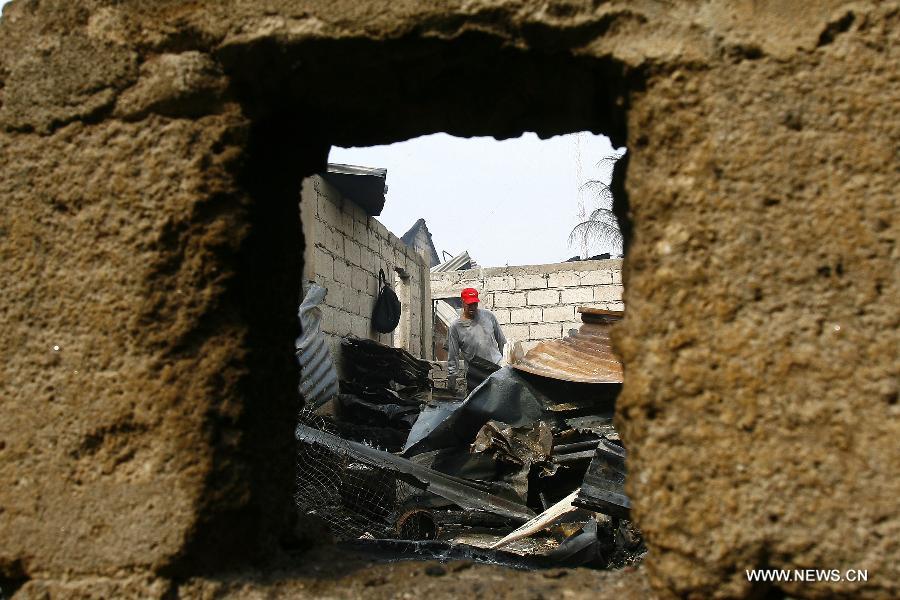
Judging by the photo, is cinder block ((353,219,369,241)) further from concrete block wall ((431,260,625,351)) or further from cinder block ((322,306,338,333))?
concrete block wall ((431,260,625,351))

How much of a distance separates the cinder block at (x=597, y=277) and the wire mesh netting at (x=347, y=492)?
6.91 metres

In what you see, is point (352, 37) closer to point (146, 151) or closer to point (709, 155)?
point (146, 151)

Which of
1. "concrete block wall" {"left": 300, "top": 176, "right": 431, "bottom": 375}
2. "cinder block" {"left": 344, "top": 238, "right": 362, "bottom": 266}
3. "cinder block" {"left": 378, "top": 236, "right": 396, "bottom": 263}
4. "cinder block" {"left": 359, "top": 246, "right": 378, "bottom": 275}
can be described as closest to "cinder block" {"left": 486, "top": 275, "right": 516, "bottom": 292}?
"concrete block wall" {"left": 300, "top": 176, "right": 431, "bottom": 375}

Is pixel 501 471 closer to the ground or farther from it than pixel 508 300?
closer to the ground

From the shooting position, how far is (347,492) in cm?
346

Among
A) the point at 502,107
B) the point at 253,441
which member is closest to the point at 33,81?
the point at 253,441

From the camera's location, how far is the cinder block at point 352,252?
6.82 m

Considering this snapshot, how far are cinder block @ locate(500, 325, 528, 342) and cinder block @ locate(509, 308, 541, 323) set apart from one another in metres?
0.09

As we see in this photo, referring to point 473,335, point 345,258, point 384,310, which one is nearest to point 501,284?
point 384,310

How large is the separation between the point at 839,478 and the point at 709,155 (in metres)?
0.57

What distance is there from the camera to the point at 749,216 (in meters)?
1.17

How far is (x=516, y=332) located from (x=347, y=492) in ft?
23.3

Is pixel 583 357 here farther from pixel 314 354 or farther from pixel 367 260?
pixel 367 260

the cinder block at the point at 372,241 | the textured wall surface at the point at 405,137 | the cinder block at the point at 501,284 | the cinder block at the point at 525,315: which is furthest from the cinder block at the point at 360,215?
the textured wall surface at the point at 405,137
